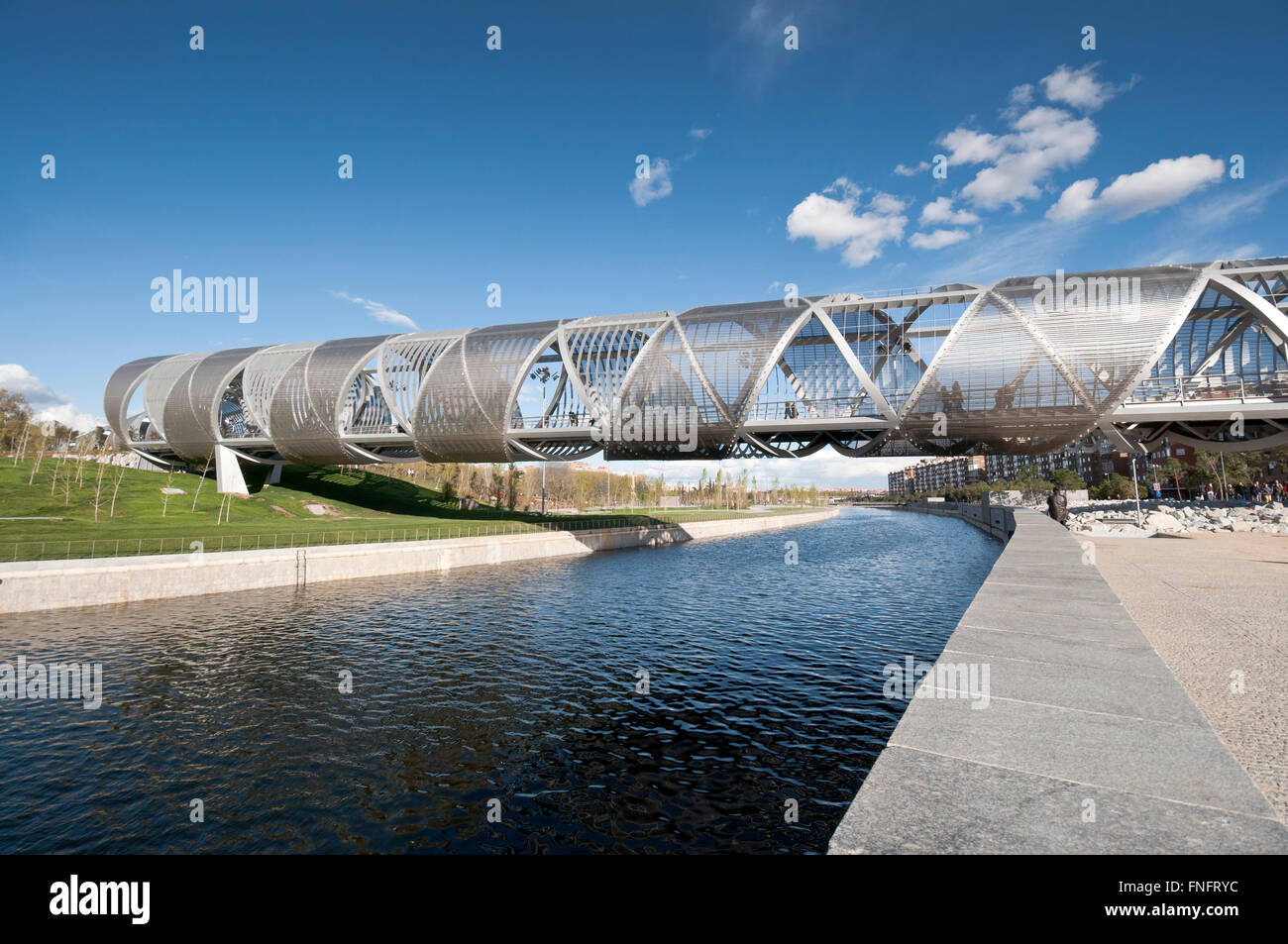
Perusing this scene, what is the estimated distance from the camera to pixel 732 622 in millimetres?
20812

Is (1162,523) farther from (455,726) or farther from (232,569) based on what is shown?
(232,569)

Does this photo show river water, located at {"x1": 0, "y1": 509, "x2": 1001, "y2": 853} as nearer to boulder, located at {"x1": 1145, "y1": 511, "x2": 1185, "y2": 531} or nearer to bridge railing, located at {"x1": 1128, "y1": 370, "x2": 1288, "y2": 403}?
bridge railing, located at {"x1": 1128, "y1": 370, "x2": 1288, "y2": 403}

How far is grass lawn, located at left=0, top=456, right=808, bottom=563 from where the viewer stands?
29.2m

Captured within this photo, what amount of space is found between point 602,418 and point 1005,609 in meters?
28.7

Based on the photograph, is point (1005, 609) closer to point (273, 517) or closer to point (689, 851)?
point (689, 851)

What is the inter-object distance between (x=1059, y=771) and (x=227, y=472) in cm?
5986

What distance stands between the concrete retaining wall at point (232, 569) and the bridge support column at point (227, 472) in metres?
25.6

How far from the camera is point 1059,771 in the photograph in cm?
354

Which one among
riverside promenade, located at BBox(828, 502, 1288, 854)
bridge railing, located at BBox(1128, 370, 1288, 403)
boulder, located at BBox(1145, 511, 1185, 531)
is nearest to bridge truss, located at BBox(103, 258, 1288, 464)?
bridge railing, located at BBox(1128, 370, 1288, 403)

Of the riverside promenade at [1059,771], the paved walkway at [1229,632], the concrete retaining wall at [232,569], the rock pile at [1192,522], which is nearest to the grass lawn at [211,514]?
the concrete retaining wall at [232,569]

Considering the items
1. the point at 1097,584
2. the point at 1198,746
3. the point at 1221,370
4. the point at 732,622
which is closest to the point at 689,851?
the point at 1198,746

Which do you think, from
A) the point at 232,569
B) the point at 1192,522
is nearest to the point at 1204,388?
the point at 1192,522

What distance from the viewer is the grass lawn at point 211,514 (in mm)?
29188

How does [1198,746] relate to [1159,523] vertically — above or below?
above
